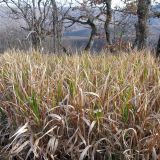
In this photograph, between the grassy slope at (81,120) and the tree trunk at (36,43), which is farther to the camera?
the tree trunk at (36,43)

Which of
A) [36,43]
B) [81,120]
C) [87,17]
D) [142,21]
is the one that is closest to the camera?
[81,120]

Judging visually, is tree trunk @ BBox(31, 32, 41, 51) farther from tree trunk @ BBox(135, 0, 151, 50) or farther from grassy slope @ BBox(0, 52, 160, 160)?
grassy slope @ BBox(0, 52, 160, 160)

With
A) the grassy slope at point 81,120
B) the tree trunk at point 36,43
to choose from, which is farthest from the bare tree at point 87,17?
A: the grassy slope at point 81,120

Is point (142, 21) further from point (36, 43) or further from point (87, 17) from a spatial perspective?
point (87, 17)

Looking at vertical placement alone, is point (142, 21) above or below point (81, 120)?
below

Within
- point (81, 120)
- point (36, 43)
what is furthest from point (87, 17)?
point (81, 120)

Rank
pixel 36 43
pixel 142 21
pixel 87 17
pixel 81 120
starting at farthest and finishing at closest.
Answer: pixel 87 17, pixel 36 43, pixel 142 21, pixel 81 120

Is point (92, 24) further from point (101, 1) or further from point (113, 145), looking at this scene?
point (113, 145)

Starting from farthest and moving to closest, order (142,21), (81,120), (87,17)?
(87,17), (142,21), (81,120)

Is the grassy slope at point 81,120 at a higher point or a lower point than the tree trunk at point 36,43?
higher

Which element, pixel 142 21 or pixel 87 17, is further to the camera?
pixel 87 17

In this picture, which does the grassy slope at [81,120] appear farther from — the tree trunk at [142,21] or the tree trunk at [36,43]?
the tree trunk at [142,21]

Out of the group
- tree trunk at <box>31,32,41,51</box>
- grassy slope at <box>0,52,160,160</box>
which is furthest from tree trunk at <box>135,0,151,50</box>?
grassy slope at <box>0,52,160,160</box>

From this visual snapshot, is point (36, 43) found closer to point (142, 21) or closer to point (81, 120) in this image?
point (142, 21)
